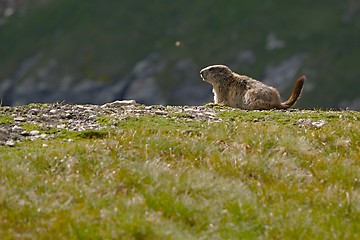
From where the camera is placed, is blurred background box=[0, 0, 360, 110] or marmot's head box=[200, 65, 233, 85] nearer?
marmot's head box=[200, 65, 233, 85]

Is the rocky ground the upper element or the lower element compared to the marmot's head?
lower

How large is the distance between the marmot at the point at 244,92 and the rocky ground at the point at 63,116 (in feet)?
8.33

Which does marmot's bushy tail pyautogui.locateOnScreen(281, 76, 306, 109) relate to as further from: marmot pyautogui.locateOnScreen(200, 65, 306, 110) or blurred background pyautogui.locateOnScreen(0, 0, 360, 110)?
blurred background pyautogui.locateOnScreen(0, 0, 360, 110)

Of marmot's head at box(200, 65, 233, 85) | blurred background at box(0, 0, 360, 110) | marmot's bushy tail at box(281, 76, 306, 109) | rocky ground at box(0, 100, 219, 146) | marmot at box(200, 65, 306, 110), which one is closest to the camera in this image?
rocky ground at box(0, 100, 219, 146)

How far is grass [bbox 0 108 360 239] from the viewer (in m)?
8.92

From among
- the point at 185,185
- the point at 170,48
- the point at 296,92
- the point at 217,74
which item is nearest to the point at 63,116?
the point at 185,185

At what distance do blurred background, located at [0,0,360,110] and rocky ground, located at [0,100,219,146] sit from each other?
228 feet

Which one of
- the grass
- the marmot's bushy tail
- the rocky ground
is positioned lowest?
the grass

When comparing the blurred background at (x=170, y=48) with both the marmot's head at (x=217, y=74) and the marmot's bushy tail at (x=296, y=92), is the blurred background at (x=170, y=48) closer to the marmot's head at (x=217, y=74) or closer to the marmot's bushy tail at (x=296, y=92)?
the marmot's head at (x=217, y=74)

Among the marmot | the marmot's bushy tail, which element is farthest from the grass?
the marmot

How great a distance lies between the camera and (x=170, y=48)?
10362 cm

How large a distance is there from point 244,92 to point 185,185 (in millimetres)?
9538

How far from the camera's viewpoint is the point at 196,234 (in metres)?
8.90

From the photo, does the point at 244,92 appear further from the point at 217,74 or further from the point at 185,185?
the point at 185,185
